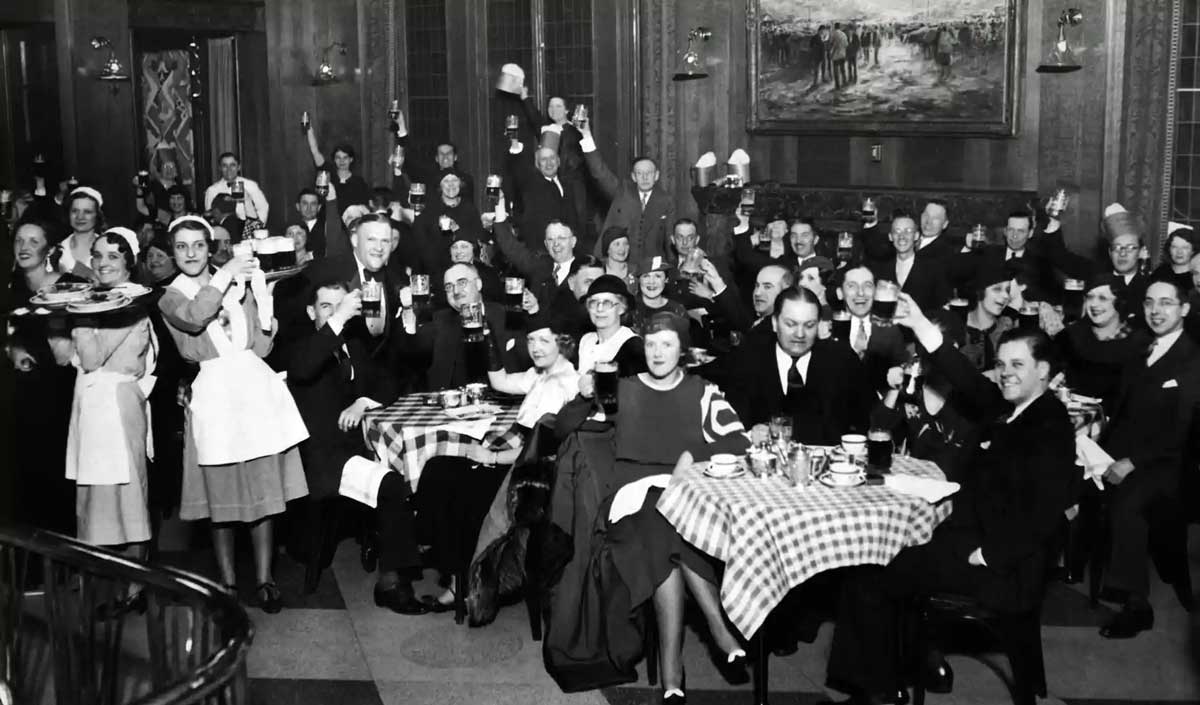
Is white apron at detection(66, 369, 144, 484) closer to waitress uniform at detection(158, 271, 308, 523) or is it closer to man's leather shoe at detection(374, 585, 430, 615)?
waitress uniform at detection(158, 271, 308, 523)

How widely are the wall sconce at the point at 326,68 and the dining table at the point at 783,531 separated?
31.6 feet

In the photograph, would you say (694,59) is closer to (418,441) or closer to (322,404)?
(322,404)

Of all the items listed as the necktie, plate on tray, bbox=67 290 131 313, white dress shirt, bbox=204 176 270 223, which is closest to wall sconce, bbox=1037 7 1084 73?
the necktie

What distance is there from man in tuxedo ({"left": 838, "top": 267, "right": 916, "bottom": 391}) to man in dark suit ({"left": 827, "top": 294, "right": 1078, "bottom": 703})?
1389 millimetres

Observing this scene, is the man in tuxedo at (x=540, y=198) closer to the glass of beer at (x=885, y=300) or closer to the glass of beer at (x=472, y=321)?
the glass of beer at (x=472, y=321)

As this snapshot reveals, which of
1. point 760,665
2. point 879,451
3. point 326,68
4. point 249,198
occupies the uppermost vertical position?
point 326,68

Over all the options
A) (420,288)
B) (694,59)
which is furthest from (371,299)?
(694,59)

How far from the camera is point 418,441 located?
5.42 meters

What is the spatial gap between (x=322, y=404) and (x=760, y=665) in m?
2.22

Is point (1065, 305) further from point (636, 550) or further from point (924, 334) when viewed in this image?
point (636, 550)

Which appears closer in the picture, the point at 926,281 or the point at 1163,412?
the point at 1163,412

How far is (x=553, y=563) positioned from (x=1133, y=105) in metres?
5.91

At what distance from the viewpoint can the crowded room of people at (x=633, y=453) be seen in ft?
14.3

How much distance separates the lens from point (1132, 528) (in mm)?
5461
